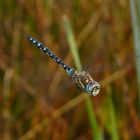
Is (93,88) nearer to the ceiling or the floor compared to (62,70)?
nearer to the floor

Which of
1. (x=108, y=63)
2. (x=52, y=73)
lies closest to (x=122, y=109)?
(x=108, y=63)

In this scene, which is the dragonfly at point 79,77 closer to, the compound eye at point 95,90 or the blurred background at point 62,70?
the compound eye at point 95,90

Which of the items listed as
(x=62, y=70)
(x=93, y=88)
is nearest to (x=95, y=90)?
(x=93, y=88)

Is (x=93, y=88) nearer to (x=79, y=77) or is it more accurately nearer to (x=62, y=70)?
(x=79, y=77)

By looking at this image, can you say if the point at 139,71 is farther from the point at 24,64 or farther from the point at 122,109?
the point at 24,64

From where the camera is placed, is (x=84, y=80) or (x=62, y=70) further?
(x=62, y=70)

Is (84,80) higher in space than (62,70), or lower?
lower

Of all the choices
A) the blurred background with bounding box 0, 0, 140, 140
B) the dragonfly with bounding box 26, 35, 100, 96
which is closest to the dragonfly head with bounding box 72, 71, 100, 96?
the dragonfly with bounding box 26, 35, 100, 96

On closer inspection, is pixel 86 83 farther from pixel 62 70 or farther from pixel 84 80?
pixel 62 70
